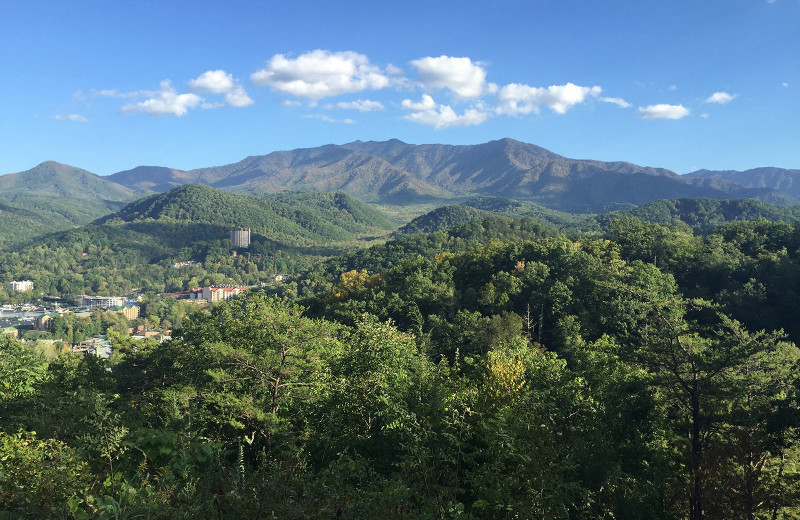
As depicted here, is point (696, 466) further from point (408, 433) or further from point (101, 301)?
point (101, 301)

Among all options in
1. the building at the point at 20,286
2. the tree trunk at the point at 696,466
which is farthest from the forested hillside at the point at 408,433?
the building at the point at 20,286

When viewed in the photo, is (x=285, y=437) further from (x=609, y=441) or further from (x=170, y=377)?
(x=170, y=377)

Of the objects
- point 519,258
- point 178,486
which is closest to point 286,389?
point 178,486

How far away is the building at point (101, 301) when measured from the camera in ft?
405

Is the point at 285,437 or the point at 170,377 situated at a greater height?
the point at 285,437

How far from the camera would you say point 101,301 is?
12569 centimetres

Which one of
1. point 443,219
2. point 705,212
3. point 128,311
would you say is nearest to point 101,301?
point 128,311

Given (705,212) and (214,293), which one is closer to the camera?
(214,293)

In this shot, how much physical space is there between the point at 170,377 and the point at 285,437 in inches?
600

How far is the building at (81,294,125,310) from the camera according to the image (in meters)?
123

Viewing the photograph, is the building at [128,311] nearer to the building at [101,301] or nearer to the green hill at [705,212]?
the building at [101,301]

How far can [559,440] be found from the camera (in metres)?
12.3

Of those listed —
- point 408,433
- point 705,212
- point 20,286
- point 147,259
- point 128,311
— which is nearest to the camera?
point 408,433

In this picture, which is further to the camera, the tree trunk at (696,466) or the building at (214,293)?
the building at (214,293)
